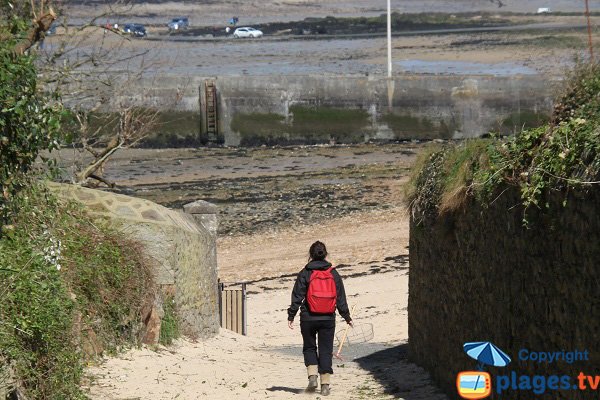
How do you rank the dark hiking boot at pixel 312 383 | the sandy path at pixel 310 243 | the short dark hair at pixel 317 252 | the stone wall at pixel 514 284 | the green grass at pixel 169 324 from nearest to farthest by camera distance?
the stone wall at pixel 514 284 < the short dark hair at pixel 317 252 < the dark hiking boot at pixel 312 383 < the green grass at pixel 169 324 < the sandy path at pixel 310 243

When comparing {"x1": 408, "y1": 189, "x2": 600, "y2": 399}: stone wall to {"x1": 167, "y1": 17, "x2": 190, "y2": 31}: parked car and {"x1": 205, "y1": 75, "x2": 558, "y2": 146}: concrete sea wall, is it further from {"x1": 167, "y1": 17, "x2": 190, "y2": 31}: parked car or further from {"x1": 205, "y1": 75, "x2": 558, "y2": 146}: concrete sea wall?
{"x1": 167, "y1": 17, "x2": 190, "y2": 31}: parked car

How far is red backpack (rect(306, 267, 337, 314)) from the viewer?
947 cm

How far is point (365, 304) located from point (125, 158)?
69.9 ft

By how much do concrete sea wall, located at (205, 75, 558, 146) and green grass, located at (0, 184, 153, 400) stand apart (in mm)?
30758

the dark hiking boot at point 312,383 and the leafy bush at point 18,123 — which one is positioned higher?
the leafy bush at point 18,123

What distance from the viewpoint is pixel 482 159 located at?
836 centimetres

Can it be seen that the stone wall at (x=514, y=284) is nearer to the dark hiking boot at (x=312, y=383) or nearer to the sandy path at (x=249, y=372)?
the sandy path at (x=249, y=372)

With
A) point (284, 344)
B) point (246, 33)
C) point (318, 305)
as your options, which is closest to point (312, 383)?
point (318, 305)

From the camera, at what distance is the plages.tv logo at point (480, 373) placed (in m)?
7.57

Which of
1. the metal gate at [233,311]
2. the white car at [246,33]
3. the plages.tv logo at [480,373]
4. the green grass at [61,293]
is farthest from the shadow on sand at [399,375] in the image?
the white car at [246,33]

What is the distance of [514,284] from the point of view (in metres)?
7.68

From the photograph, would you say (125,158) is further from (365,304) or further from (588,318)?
(588,318)

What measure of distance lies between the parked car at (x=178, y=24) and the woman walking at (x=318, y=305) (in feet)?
208

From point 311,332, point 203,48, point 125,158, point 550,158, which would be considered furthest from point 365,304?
point 203,48
